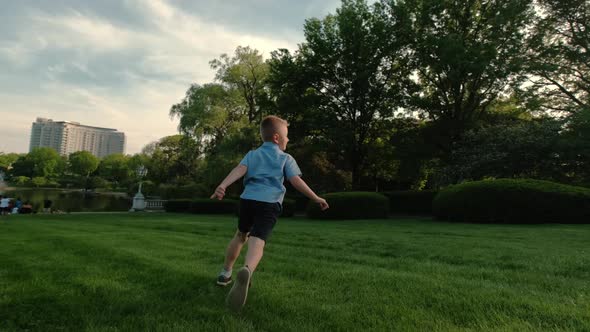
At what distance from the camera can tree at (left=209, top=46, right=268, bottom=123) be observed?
3847 centimetres

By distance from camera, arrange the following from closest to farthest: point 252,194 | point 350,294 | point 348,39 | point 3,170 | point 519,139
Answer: point 350,294 → point 252,194 → point 519,139 → point 348,39 → point 3,170

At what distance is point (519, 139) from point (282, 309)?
795 inches

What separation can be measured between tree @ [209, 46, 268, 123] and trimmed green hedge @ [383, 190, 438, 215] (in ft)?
59.7

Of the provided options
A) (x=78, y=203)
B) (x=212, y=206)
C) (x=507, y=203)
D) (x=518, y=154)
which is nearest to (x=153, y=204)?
(x=212, y=206)

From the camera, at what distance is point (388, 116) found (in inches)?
1075

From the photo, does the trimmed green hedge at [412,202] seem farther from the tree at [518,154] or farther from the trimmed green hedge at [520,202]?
the trimmed green hedge at [520,202]

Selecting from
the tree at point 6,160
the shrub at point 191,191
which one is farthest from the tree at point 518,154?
the tree at point 6,160

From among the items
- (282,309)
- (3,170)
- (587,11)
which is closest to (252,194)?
(282,309)

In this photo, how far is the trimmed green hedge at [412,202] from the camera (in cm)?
2370

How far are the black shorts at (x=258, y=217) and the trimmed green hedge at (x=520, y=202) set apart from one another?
14.6 metres

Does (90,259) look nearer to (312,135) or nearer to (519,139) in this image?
(519,139)

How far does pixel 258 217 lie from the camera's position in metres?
3.39

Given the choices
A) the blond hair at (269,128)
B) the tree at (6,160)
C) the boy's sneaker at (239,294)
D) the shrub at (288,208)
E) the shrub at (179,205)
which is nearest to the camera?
the boy's sneaker at (239,294)

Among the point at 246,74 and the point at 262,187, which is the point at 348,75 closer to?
the point at 246,74
